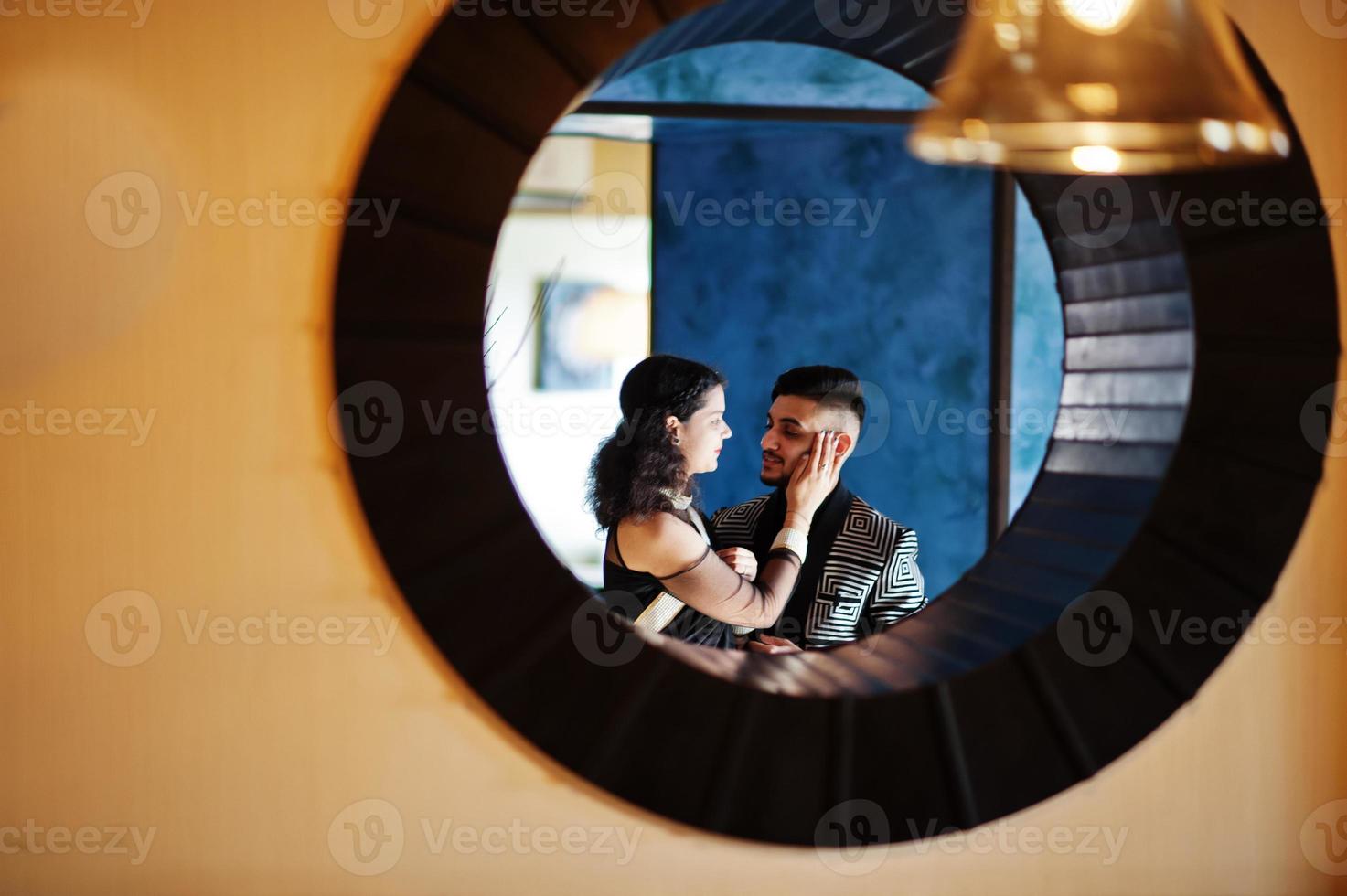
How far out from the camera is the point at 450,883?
134 centimetres

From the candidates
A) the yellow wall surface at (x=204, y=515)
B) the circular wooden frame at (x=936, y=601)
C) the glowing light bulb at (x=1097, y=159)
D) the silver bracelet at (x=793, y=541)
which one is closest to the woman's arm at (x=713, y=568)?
the silver bracelet at (x=793, y=541)

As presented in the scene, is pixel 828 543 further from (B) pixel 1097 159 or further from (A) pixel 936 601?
(B) pixel 1097 159

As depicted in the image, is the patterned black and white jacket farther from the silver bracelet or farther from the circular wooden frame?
the circular wooden frame

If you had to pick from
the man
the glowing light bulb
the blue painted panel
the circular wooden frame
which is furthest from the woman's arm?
the blue painted panel

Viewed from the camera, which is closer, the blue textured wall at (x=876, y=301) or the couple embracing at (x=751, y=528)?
the couple embracing at (x=751, y=528)

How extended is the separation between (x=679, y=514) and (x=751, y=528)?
Result: 31cm

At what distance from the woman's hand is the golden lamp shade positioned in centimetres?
142

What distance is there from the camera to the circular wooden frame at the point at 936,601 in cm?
125

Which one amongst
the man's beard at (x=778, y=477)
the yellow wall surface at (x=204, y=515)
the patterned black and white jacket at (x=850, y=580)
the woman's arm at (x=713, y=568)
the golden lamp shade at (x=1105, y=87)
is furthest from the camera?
the man's beard at (x=778, y=477)

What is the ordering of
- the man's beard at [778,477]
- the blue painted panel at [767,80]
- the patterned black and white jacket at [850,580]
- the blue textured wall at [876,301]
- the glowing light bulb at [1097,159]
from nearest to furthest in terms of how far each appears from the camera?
the glowing light bulb at [1097,159] → the patterned black and white jacket at [850,580] → the man's beard at [778,477] → the blue painted panel at [767,80] → the blue textured wall at [876,301]

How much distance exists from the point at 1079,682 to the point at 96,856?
1.18 m

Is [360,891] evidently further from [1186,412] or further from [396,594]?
[1186,412]

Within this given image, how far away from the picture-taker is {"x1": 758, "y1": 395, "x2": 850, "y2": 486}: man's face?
2340 millimetres

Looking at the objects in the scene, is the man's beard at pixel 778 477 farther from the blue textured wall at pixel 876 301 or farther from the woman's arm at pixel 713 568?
the blue textured wall at pixel 876 301
